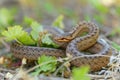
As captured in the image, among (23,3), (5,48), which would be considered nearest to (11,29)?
(5,48)

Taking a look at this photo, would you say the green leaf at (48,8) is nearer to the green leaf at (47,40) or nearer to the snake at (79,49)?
the snake at (79,49)

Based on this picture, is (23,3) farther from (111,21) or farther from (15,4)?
(111,21)

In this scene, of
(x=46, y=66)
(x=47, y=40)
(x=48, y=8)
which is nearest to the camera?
(x=46, y=66)

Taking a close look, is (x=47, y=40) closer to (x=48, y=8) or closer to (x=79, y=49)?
(x=79, y=49)

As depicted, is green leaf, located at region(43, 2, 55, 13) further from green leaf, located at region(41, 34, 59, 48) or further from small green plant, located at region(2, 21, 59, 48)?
green leaf, located at region(41, 34, 59, 48)

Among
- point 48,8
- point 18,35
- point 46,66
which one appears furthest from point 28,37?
point 48,8

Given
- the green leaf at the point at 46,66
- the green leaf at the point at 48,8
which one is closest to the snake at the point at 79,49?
the green leaf at the point at 46,66

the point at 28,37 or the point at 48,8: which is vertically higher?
the point at 48,8

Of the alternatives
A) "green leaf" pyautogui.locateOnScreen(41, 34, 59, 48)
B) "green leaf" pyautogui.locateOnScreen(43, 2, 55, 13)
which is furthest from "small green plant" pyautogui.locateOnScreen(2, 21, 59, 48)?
"green leaf" pyautogui.locateOnScreen(43, 2, 55, 13)
